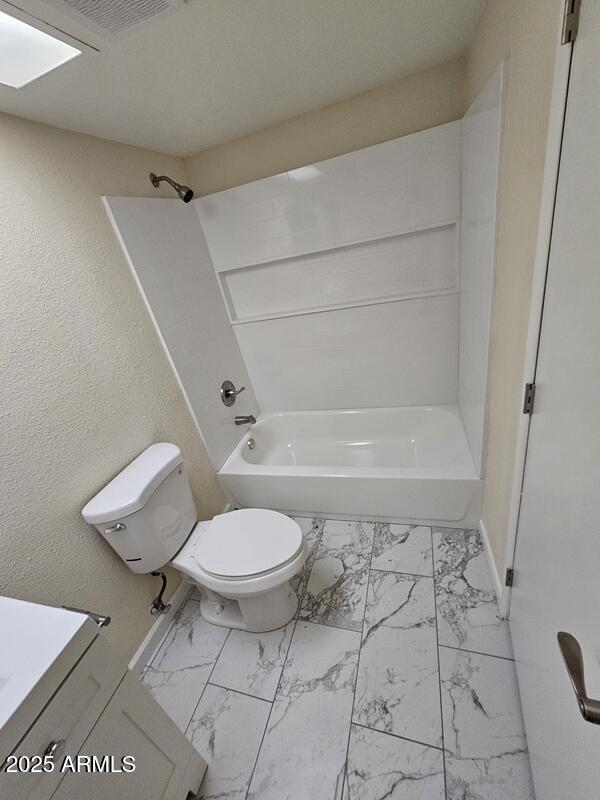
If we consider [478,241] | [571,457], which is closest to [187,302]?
[478,241]

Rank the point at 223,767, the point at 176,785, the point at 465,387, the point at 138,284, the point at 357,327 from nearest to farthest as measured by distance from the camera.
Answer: the point at 176,785
the point at 223,767
the point at 138,284
the point at 465,387
the point at 357,327

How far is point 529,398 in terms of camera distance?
822 millimetres

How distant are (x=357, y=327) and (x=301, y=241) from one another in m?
0.62

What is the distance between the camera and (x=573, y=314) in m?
0.57

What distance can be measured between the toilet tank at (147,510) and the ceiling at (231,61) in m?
1.26

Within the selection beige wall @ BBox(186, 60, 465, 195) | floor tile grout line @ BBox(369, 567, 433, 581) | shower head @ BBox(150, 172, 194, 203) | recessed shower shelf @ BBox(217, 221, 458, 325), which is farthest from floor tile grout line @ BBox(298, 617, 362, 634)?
beige wall @ BBox(186, 60, 465, 195)

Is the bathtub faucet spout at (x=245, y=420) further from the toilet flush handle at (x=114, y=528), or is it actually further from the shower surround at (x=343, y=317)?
the toilet flush handle at (x=114, y=528)

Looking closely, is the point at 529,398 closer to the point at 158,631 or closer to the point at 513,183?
the point at 513,183

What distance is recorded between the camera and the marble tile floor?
→ 981 millimetres

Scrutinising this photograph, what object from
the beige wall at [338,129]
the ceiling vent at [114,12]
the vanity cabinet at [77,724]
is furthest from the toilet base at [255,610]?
the beige wall at [338,129]

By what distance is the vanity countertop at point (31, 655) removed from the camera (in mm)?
549

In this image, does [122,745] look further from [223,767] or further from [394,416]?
[394,416]

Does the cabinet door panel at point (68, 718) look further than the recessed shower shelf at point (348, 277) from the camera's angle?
No

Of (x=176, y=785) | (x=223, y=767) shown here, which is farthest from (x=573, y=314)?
(x=223, y=767)
